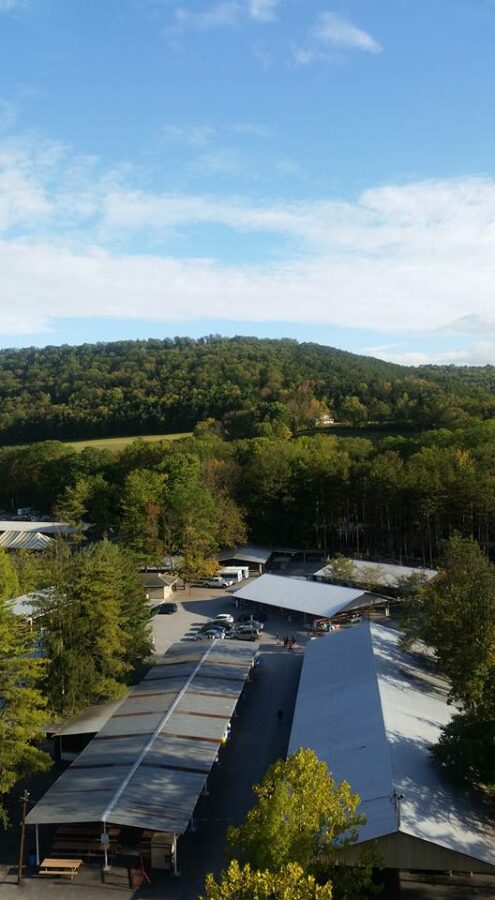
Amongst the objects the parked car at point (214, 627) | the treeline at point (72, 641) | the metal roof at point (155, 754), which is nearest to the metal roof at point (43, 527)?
the parked car at point (214, 627)

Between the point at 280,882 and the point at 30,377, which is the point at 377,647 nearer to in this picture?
the point at 280,882

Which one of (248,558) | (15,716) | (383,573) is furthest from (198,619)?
(15,716)

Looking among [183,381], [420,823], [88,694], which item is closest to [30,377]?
[183,381]

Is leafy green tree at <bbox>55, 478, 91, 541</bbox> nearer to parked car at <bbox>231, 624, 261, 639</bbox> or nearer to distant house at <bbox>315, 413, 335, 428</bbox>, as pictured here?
parked car at <bbox>231, 624, 261, 639</bbox>

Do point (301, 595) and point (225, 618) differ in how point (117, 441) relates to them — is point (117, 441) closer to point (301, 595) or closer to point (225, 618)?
point (225, 618)

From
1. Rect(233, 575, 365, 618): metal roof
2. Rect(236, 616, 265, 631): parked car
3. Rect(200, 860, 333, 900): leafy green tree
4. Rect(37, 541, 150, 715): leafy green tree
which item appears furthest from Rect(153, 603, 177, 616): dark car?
Rect(200, 860, 333, 900): leafy green tree

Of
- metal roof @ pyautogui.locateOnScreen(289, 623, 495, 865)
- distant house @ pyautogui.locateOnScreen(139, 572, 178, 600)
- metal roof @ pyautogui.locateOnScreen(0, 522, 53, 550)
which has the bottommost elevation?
distant house @ pyautogui.locateOnScreen(139, 572, 178, 600)

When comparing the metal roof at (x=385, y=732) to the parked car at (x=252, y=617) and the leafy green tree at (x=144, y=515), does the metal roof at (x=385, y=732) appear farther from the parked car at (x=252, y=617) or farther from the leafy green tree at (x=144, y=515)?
the leafy green tree at (x=144, y=515)
